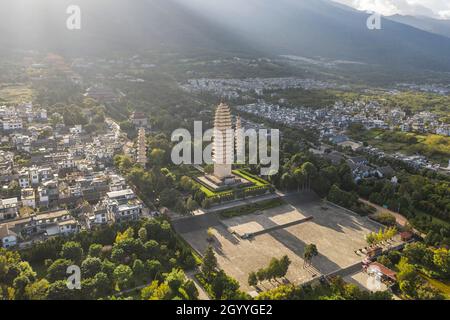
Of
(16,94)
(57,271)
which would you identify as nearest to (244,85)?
(16,94)

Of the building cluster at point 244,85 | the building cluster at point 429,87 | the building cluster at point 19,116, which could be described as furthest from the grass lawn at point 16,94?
the building cluster at point 429,87

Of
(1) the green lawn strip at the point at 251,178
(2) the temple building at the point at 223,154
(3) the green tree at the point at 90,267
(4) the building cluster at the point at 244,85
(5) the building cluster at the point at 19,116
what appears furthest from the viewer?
(4) the building cluster at the point at 244,85

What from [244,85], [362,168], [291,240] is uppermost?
[244,85]

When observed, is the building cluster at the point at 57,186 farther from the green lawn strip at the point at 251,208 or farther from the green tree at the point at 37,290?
the green lawn strip at the point at 251,208

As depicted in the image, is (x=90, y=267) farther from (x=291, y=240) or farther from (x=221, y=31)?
(x=221, y=31)

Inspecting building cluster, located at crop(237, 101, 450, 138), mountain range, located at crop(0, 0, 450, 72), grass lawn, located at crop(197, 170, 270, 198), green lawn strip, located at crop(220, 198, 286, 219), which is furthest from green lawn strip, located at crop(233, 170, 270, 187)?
mountain range, located at crop(0, 0, 450, 72)

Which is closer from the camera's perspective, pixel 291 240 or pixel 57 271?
pixel 57 271

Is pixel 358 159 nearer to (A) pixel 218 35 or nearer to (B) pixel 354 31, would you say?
(A) pixel 218 35
